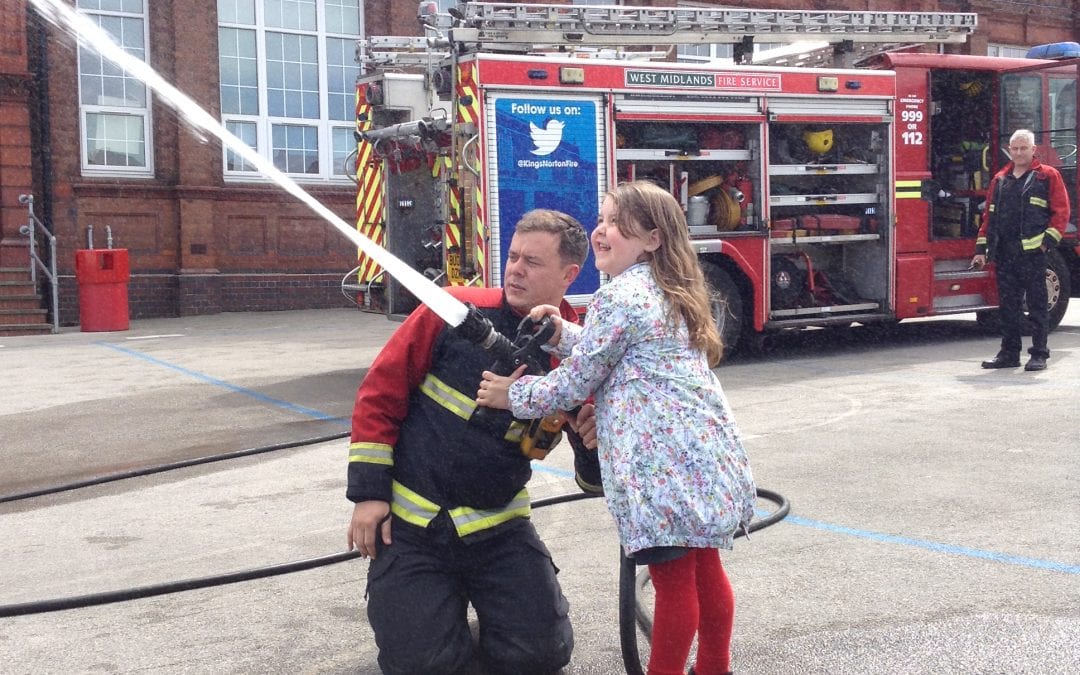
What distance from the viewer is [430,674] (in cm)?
327

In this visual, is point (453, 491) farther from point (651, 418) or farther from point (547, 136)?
point (547, 136)

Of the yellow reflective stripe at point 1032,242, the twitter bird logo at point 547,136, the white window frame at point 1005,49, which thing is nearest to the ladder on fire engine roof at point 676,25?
the twitter bird logo at point 547,136

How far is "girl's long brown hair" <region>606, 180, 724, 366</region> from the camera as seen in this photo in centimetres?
307

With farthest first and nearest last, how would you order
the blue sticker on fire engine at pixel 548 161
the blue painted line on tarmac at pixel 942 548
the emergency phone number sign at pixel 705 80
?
the emergency phone number sign at pixel 705 80
the blue sticker on fire engine at pixel 548 161
the blue painted line on tarmac at pixel 942 548

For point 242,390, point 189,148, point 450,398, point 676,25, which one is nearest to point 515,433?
point 450,398

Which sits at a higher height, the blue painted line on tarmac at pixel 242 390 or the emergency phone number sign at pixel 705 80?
the emergency phone number sign at pixel 705 80

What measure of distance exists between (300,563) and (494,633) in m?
1.07

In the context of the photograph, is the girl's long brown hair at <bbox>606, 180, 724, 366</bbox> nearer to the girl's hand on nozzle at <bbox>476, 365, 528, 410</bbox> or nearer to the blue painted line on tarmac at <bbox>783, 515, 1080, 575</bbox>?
the girl's hand on nozzle at <bbox>476, 365, 528, 410</bbox>

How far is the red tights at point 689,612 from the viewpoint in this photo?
2975 mm

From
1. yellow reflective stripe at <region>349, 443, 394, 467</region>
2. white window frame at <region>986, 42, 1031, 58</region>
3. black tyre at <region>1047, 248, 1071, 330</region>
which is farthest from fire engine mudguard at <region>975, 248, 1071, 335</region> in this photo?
white window frame at <region>986, 42, 1031, 58</region>

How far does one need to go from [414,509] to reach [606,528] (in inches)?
67.9

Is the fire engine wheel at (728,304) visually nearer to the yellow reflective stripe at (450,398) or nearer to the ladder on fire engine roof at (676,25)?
the ladder on fire engine roof at (676,25)

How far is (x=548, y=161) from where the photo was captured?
31.1 feet

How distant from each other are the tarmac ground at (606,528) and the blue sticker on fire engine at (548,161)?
6.21 ft
